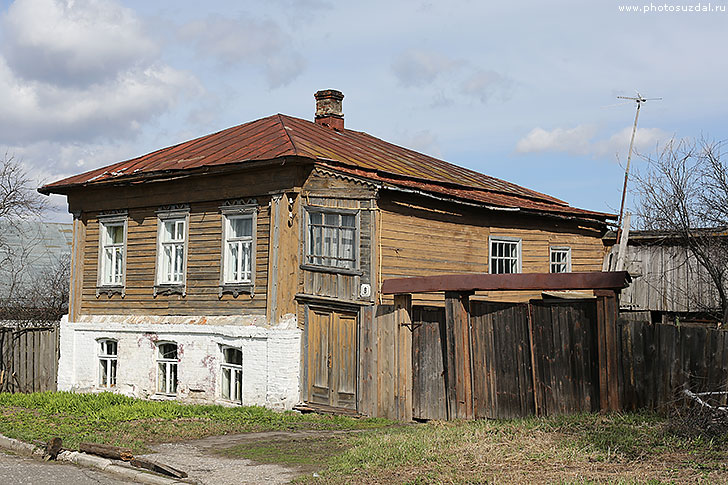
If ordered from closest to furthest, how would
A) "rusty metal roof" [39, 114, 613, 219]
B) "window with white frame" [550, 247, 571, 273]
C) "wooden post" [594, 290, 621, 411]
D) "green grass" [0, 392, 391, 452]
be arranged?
1. "wooden post" [594, 290, 621, 411]
2. "green grass" [0, 392, 391, 452]
3. "rusty metal roof" [39, 114, 613, 219]
4. "window with white frame" [550, 247, 571, 273]

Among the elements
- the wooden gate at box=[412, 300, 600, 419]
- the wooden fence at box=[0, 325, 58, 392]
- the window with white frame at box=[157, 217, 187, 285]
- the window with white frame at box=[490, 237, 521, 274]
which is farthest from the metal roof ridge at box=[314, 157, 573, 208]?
the wooden fence at box=[0, 325, 58, 392]

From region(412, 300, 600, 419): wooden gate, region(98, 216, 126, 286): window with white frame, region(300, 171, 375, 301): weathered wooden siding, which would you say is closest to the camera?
region(412, 300, 600, 419): wooden gate

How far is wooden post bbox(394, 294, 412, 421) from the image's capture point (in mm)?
13867

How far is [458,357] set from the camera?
12906 millimetres

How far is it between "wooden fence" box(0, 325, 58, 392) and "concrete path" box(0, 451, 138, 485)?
9645 millimetres

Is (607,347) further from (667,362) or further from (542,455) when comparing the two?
(542,455)

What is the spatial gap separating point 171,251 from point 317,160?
5107mm

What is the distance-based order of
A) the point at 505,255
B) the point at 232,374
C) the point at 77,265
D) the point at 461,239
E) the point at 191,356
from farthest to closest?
the point at 77,265
the point at 505,255
the point at 461,239
the point at 191,356
the point at 232,374

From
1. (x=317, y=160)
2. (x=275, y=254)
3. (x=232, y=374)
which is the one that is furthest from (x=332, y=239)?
(x=232, y=374)

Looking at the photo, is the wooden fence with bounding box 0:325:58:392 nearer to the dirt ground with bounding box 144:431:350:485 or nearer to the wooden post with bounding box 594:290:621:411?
the dirt ground with bounding box 144:431:350:485

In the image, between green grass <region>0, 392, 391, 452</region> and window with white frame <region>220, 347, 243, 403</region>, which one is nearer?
green grass <region>0, 392, 391, 452</region>

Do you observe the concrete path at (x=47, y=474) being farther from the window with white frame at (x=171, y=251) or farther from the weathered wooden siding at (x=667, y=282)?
the weathered wooden siding at (x=667, y=282)

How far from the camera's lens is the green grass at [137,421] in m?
12.5

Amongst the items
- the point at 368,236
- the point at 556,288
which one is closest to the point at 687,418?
the point at 556,288
